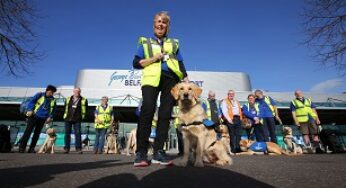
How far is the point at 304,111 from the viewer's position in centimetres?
1009

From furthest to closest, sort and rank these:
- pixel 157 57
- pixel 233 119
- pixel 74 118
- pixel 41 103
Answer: pixel 233 119
pixel 74 118
pixel 41 103
pixel 157 57

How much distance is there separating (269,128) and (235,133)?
123cm

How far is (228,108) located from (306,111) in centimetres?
281

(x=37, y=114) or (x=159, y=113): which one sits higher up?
(x=37, y=114)

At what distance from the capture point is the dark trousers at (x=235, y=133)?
9.48 m

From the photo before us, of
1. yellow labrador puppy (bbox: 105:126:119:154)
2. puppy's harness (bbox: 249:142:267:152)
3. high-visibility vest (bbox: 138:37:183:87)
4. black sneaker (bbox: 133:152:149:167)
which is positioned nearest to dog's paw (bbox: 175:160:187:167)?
black sneaker (bbox: 133:152:149:167)

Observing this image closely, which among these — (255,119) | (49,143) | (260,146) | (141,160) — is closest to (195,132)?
(141,160)

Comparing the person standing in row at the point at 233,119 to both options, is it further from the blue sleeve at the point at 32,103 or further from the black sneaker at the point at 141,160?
the blue sleeve at the point at 32,103

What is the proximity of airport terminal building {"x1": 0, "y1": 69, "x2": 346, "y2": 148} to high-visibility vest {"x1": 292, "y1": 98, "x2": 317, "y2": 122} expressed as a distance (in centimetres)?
2155

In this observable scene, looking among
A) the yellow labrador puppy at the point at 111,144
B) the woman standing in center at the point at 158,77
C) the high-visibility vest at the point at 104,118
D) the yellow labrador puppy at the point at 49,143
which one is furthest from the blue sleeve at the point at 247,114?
the yellow labrador puppy at the point at 49,143

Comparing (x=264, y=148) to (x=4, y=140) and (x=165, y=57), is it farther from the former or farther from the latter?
(x=4, y=140)

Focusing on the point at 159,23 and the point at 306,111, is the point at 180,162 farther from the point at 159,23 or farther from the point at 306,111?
the point at 306,111

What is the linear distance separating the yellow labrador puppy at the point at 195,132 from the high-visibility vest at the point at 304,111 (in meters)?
6.53

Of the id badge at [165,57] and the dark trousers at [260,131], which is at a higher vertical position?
the id badge at [165,57]
